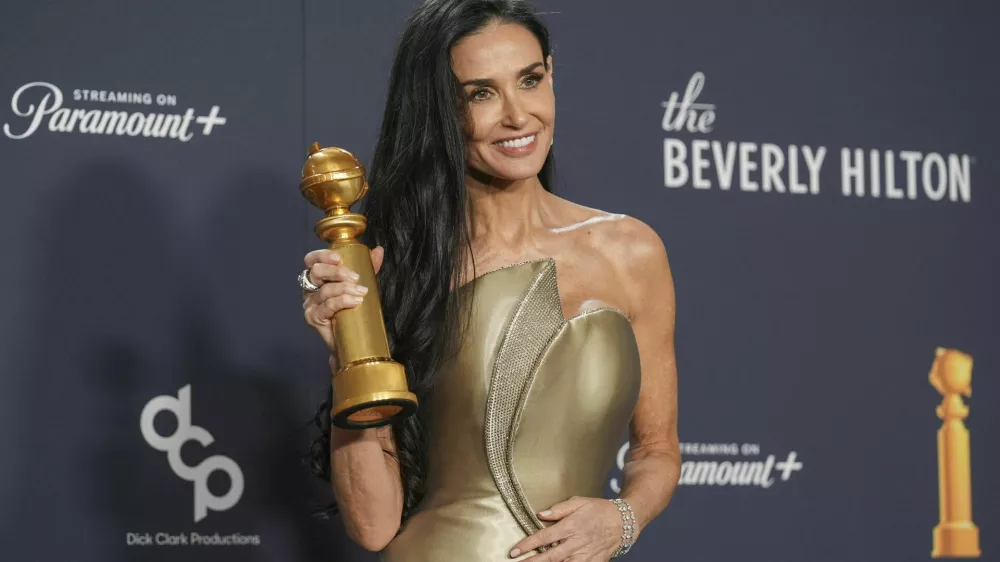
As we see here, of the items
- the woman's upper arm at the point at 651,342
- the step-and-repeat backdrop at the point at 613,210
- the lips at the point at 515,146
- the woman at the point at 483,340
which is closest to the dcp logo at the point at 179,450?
the step-and-repeat backdrop at the point at 613,210

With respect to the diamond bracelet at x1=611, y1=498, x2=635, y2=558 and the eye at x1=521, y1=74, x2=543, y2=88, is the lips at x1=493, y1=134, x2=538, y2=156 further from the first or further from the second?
the diamond bracelet at x1=611, y1=498, x2=635, y2=558

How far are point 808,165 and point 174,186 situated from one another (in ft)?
5.46

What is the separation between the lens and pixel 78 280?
2.86 metres

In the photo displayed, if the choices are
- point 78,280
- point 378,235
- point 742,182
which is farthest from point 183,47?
point 742,182

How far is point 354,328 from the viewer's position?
1.66 meters

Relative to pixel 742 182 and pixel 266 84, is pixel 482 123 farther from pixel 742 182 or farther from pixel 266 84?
pixel 742 182

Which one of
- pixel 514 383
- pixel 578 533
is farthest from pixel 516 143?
pixel 578 533

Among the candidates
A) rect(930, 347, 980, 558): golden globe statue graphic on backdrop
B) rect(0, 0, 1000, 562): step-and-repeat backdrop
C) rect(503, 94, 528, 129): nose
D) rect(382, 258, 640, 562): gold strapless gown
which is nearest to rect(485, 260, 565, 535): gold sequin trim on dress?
rect(382, 258, 640, 562): gold strapless gown

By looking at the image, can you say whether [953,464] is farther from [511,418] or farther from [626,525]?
[511,418]

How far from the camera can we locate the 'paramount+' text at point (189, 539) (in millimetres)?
2830

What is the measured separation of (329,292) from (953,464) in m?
2.37

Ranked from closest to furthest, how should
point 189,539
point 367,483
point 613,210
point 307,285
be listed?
point 307,285 < point 367,483 < point 189,539 < point 613,210

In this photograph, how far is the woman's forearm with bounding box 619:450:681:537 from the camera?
6.69 feet

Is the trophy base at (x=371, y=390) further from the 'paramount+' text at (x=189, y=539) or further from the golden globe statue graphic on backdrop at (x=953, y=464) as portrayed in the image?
the golden globe statue graphic on backdrop at (x=953, y=464)
